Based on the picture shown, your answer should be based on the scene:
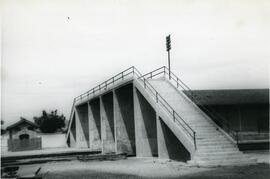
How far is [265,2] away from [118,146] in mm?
15685

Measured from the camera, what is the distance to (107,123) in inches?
1158

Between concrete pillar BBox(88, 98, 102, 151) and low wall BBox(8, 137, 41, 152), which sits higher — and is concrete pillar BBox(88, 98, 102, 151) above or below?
above

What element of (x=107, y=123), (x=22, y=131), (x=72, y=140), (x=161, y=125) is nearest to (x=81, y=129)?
(x=72, y=140)

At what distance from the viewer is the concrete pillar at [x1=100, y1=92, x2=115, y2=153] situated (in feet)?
95.7

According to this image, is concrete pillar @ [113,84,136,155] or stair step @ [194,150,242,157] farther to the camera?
concrete pillar @ [113,84,136,155]

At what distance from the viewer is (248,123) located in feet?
105

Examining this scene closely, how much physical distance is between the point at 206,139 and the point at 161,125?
2688 mm

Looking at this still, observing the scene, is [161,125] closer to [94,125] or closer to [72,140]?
[94,125]

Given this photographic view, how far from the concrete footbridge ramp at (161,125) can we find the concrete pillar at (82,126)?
7809mm

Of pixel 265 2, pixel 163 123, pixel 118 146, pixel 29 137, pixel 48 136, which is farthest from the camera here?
pixel 48 136

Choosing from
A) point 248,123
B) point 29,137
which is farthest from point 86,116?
point 248,123

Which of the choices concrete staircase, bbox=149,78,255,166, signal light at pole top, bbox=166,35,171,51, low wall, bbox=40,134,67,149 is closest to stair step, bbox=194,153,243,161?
concrete staircase, bbox=149,78,255,166

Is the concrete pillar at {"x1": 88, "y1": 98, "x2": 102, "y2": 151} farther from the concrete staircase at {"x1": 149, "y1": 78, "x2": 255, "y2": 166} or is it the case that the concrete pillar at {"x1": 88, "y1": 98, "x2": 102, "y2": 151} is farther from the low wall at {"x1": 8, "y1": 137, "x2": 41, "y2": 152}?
the concrete staircase at {"x1": 149, "y1": 78, "x2": 255, "y2": 166}

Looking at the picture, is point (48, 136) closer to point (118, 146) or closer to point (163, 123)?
point (118, 146)
